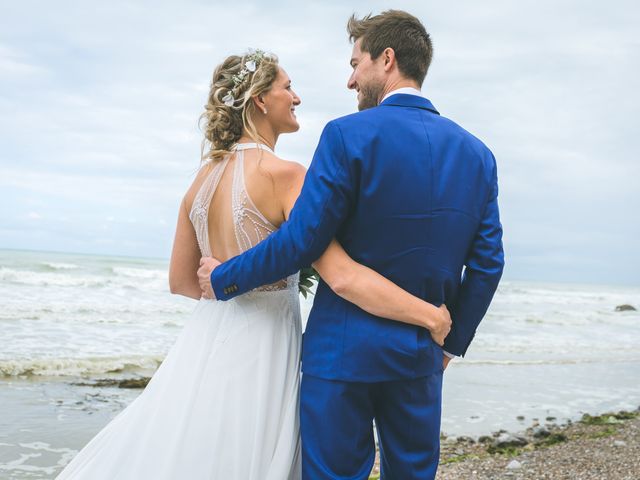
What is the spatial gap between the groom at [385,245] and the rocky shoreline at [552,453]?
3.70 m

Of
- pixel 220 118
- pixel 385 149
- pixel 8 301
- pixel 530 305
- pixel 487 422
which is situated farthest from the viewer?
pixel 530 305

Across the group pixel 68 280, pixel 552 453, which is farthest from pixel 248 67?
pixel 68 280

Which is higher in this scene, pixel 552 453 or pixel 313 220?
pixel 313 220

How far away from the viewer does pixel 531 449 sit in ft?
23.5

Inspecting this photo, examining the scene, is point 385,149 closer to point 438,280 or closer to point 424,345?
point 438,280

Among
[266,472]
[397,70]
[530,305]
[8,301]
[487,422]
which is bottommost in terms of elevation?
[530,305]

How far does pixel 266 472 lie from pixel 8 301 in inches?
665

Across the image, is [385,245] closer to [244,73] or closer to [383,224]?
[383,224]

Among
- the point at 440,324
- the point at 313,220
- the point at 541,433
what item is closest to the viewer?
the point at 313,220

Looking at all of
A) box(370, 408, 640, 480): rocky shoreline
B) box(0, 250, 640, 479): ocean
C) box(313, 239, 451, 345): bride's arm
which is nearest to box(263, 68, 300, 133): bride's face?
box(313, 239, 451, 345): bride's arm

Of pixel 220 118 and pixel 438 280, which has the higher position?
pixel 220 118

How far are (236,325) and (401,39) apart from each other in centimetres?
123

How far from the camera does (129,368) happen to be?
10500 mm

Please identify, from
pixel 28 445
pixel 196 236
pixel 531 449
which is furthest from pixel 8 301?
pixel 196 236
